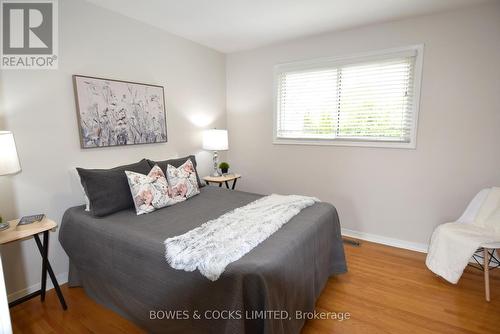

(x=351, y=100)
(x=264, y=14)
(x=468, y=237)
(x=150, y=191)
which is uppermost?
(x=264, y=14)

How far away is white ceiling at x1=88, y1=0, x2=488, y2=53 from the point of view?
7.76 feet

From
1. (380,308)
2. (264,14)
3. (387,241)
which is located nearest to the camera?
(380,308)

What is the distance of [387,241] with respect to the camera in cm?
305

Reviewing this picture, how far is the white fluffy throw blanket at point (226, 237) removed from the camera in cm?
145

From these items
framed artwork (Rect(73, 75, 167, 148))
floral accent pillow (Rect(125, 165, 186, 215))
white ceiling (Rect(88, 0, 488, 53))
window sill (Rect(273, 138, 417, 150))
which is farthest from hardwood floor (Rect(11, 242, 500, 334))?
white ceiling (Rect(88, 0, 488, 53))

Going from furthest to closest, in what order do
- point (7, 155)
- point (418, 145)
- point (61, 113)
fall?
point (418, 145)
point (61, 113)
point (7, 155)

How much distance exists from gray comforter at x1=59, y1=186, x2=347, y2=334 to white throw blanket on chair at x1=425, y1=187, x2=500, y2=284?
83 cm

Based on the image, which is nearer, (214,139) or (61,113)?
(61,113)

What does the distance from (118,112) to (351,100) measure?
8.57ft

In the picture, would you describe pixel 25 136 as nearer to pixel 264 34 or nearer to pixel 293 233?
pixel 293 233

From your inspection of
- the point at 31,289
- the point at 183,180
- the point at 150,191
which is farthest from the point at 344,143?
the point at 31,289

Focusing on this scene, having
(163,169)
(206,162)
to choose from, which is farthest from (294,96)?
(163,169)

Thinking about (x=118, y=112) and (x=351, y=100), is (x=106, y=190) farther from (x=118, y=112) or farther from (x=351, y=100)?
(x=351, y=100)

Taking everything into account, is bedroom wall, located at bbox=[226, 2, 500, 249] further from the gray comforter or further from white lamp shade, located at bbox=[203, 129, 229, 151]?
the gray comforter
